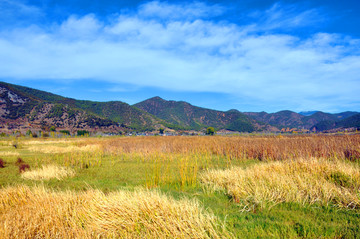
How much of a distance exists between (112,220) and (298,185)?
544 centimetres

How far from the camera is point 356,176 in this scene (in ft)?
21.3

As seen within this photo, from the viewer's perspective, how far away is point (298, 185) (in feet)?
21.4

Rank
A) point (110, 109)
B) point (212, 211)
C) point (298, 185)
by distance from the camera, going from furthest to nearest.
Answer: point (110, 109) < point (298, 185) < point (212, 211)

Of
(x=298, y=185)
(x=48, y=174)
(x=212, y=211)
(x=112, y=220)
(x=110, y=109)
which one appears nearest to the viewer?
(x=112, y=220)

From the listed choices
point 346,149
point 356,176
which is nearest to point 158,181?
point 356,176

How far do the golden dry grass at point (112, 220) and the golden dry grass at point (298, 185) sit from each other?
2.16m

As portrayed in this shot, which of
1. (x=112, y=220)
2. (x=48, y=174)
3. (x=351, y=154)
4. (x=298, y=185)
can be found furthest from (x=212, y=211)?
(x=351, y=154)

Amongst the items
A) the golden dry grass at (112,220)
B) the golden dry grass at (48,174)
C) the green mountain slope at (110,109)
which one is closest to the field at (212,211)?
the golden dry grass at (112,220)

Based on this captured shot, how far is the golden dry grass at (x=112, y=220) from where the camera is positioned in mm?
4078

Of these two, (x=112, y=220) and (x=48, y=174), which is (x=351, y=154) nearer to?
(x=112, y=220)

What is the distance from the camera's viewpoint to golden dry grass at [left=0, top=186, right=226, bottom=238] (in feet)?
13.4

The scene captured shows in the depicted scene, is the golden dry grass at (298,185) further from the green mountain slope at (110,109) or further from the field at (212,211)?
the green mountain slope at (110,109)

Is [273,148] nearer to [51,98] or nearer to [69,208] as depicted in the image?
[69,208]

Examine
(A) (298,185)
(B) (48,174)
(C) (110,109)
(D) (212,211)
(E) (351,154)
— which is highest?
(C) (110,109)
